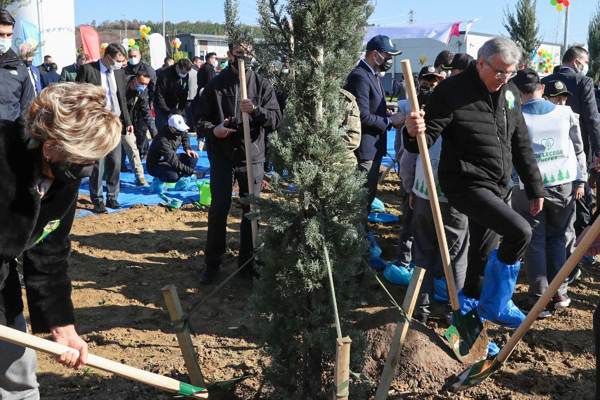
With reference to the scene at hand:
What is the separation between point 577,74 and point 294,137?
468 centimetres

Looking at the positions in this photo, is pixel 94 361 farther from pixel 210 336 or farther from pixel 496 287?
pixel 496 287

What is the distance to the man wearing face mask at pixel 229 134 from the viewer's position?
16.4 feet

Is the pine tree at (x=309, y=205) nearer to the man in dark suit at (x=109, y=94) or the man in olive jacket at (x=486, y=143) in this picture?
the man in olive jacket at (x=486, y=143)

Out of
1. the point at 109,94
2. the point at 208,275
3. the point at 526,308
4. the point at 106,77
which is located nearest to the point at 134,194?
the point at 109,94

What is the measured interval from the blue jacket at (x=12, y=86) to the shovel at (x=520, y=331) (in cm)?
414

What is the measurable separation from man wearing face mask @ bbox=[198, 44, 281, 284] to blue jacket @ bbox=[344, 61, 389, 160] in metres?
0.77

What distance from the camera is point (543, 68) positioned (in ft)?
62.4

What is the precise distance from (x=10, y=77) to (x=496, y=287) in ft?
14.6

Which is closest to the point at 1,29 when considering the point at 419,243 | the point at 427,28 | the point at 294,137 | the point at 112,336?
the point at 112,336

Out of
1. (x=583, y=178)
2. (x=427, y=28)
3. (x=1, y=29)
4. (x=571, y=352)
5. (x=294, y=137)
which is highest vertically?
(x=427, y=28)

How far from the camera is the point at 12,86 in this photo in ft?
16.9

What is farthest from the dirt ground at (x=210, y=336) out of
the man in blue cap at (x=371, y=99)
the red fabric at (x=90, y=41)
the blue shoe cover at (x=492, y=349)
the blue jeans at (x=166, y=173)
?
the red fabric at (x=90, y=41)

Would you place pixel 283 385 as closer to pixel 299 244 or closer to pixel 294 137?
pixel 299 244

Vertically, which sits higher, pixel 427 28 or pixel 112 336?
pixel 427 28
